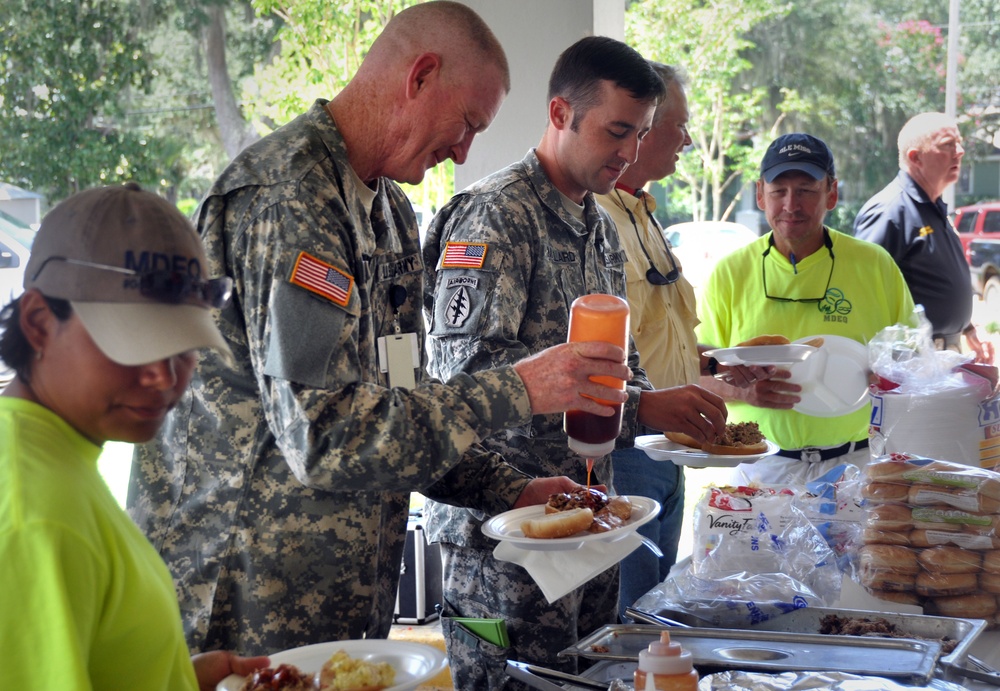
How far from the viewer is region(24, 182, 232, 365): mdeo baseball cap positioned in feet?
3.55

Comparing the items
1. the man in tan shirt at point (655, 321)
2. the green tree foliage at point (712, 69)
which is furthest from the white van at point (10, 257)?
the green tree foliage at point (712, 69)

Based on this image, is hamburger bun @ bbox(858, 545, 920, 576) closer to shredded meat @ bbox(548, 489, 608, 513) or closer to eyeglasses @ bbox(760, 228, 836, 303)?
shredded meat @ bbox(548, 489, 608, 513)

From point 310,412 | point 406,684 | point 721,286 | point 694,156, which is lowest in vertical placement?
point 406,684

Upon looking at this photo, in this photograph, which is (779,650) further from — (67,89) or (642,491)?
(67,89)

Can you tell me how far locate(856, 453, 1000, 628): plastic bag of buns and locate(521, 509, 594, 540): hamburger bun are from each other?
2.39ft

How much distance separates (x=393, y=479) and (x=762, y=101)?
44.4 feet

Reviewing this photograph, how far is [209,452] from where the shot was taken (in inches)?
64.2

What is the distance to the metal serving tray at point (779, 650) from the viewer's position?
61.1 inches

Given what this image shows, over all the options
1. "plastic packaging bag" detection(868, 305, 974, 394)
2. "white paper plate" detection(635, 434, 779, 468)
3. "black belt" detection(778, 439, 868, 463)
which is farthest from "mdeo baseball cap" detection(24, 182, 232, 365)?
"black belt" detection(778, 439, 868, 463)

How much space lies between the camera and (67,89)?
7484 mm

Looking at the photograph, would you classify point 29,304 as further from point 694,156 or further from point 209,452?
point 694,156

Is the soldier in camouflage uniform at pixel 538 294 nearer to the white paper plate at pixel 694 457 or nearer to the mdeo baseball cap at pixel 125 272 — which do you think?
the white paper plate at pixel 694 457

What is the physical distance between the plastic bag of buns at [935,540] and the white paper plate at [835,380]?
948 mm

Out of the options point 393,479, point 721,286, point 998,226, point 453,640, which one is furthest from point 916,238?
point 998,226
